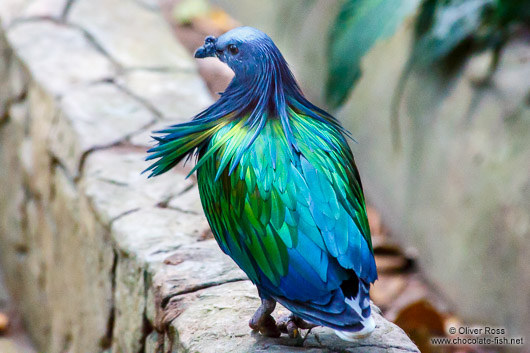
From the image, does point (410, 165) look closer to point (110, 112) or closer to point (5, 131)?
point (110, 112)

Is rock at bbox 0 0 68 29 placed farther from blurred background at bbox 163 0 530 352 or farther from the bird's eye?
the bird's eye

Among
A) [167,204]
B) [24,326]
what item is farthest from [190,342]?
[24,326]

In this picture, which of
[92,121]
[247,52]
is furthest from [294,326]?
[92,121]

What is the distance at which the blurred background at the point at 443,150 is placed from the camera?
2906mm

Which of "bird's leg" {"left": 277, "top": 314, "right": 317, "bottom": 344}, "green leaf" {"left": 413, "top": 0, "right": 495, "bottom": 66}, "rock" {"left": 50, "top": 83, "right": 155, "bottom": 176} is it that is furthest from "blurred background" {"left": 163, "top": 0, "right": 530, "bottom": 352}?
"bird's leg" {"left": 277, "top": 314, "right": 317, "bottom": 344}

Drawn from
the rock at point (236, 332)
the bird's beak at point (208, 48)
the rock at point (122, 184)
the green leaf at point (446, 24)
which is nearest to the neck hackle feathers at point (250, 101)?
the bird's beak at point (208, 48)

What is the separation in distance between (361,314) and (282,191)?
30 centimetres

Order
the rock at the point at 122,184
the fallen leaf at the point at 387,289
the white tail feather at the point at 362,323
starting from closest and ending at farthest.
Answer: the white tail feather at the point at 362,323
the rock at the point at 122,184
the fallen leaf at the point at 387,289

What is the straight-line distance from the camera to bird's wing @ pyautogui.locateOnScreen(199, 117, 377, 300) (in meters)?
1.49

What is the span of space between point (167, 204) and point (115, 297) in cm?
37

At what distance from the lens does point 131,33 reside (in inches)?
149

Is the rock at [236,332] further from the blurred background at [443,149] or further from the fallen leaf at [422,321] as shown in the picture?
the blurred background at [443,149]

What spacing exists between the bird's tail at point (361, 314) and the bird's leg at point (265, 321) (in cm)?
24

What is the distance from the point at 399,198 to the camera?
3.68 metres
